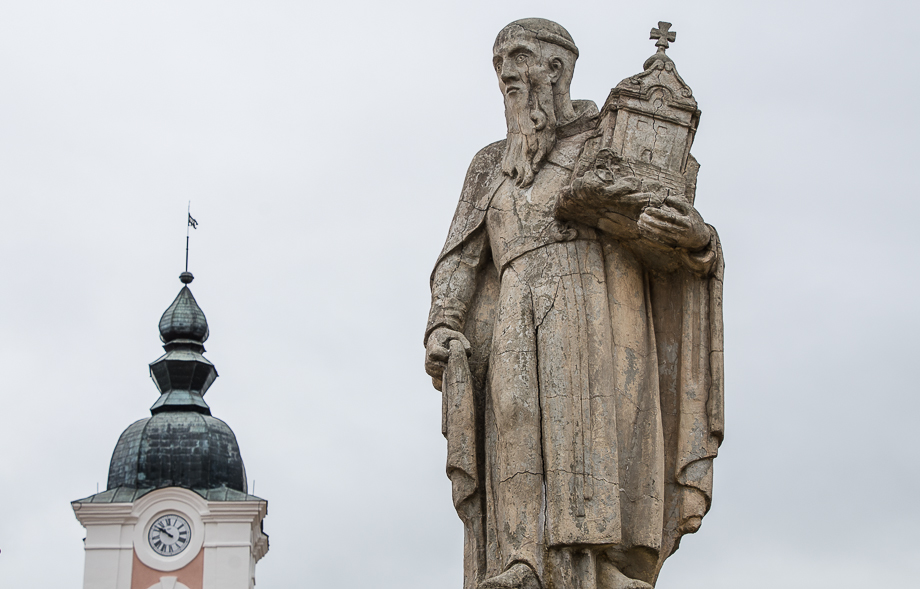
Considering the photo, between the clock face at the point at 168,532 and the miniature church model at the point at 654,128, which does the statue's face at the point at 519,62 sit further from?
the clock face at the point at 168,532

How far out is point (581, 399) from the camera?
9359mm

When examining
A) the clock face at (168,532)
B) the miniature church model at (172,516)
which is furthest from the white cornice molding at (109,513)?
the clock face at (168,532)

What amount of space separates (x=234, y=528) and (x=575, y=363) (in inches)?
2443

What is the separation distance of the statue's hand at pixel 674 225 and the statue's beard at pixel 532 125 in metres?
1.02

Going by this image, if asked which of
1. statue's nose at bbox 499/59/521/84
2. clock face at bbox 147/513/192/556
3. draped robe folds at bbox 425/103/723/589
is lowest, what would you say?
draped robe folds at bbox 425/103/723/589

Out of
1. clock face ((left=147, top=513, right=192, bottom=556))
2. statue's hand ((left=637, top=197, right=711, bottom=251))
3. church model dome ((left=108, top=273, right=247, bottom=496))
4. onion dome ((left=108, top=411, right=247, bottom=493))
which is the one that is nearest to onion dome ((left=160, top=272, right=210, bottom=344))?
church model dome ((left=108, top=273, right=247, bottom=496))

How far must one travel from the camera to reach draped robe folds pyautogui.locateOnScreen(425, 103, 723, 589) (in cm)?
920

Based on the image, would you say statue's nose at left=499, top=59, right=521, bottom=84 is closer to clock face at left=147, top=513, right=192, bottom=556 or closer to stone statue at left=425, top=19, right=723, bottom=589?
stone statue at left=425, top=19, right=723, bottom=589

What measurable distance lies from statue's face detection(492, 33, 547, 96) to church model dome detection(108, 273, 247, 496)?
6155 centimetres

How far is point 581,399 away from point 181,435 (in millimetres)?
63626

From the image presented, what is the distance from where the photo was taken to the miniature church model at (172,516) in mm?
69062

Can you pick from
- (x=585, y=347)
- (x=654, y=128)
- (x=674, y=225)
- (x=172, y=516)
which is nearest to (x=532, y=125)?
(x=654, y=128)

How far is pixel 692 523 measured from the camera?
9391mm

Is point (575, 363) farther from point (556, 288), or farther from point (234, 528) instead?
point (234, 528)
